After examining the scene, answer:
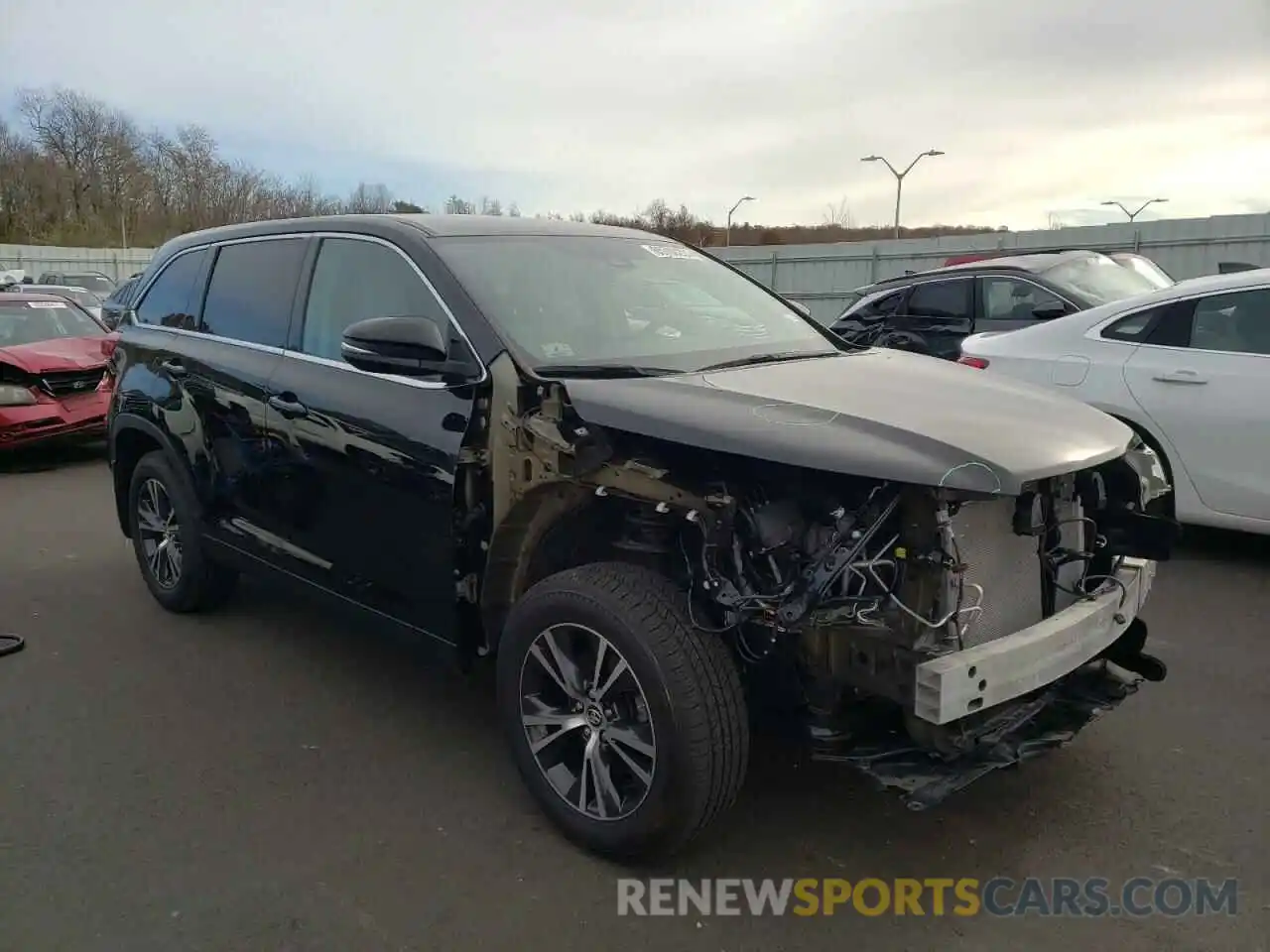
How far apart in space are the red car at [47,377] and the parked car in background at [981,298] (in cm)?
747

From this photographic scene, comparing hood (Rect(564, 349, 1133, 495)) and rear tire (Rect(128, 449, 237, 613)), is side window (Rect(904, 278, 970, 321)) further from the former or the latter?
rear tire (Rect(128, 449, 237, 613))

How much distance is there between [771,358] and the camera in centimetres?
372

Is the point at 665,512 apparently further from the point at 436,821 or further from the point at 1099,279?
the point at 1099,279

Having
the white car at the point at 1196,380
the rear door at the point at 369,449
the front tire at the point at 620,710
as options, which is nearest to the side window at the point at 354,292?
the rear door at the point at 369,449

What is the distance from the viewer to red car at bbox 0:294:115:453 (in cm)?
950

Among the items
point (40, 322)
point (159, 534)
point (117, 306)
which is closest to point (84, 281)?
point (40, 322)

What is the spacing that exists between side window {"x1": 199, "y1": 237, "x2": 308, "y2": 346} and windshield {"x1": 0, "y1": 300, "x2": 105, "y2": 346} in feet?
22.5

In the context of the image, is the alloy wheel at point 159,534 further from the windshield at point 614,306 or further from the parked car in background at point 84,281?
the parked car in background at point 84,281

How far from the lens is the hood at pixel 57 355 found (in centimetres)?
961

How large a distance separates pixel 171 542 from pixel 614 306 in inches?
112

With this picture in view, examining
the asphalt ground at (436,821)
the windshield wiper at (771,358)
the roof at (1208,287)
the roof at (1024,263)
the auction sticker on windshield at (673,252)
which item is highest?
the roof at (1024,263)

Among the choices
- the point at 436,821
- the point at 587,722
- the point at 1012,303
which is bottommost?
the point at 436,821

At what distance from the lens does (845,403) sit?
2949mm

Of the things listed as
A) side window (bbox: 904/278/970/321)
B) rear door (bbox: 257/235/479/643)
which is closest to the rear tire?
rear door (bbox: 257/235/479/643)
